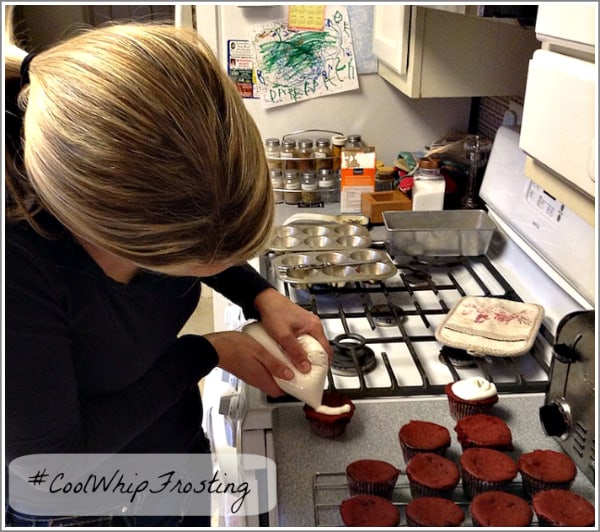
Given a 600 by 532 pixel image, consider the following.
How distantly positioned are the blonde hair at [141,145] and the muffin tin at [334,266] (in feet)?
2.09

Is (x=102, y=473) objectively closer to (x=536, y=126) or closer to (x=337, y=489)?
(x=337, y=489)

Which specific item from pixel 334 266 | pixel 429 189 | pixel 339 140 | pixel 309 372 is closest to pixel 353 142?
pixel 339 140

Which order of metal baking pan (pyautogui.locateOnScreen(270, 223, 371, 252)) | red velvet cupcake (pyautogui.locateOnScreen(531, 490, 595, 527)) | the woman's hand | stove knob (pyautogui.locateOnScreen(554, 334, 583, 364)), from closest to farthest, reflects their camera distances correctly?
red velvet cupcake (pyautogui.locateOnScreen(531, 490, 595, 527)) → stove knob (pyautogui.locateOnScreen(554, 334, 583, 364)) → the woman's hand → metal baking pan (pyautogui.locateOnScreen(270, 223, 371, 252))

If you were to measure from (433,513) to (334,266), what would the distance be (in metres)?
0.64

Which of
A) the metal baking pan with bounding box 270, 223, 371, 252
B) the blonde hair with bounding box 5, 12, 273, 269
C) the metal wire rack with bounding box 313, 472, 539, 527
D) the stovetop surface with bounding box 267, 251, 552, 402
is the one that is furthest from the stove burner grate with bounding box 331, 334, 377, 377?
the blonde hair with bounding box 5, 12, 273, 269

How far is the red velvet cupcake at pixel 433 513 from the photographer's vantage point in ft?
2.40

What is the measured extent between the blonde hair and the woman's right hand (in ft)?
1.01

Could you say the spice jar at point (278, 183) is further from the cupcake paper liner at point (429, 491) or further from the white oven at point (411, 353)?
the cupcake paper liner at point (429, 491)

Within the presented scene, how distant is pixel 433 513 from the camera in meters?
0.74

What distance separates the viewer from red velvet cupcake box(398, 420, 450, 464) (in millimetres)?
845

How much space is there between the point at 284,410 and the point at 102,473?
28 centimetres

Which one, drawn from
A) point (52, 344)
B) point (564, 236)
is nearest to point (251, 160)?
point (52, 344)

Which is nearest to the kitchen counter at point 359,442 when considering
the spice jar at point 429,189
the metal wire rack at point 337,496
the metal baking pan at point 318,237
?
the metal wire rack at point 337,496

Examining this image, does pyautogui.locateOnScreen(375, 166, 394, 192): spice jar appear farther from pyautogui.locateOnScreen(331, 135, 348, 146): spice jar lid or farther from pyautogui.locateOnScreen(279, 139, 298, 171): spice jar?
pyautogui.locateOnScreen(279, 139, 298, 171): spice jar
